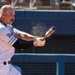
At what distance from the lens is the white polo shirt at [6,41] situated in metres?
3.47

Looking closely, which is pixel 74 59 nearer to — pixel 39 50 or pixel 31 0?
pixel 39 50

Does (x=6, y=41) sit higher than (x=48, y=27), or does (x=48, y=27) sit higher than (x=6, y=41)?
(x=6, y=41)

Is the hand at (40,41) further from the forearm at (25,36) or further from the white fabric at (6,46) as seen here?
the white fabric at (6,46)

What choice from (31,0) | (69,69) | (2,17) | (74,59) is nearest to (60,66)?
(74,59)

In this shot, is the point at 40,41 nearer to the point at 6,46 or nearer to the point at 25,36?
the point at 25,36

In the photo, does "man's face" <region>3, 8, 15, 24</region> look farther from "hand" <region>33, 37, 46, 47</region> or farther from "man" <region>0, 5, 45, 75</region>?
"hand" <region>33, 37, 46, 47</region>

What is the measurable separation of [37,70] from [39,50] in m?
0.97

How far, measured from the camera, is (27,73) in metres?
5.87

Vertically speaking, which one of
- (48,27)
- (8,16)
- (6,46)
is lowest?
(48,27)

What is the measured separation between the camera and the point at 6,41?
3.53m

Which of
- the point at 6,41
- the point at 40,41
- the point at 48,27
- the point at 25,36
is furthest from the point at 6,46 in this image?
the point at 48,27

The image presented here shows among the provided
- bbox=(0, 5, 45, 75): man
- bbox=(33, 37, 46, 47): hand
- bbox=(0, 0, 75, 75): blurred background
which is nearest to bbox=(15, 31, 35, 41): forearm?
bbox=(0, 5, 45, 75): man

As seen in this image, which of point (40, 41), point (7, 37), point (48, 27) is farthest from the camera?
point (48, 27)

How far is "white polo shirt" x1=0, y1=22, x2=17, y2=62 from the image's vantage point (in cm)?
347
